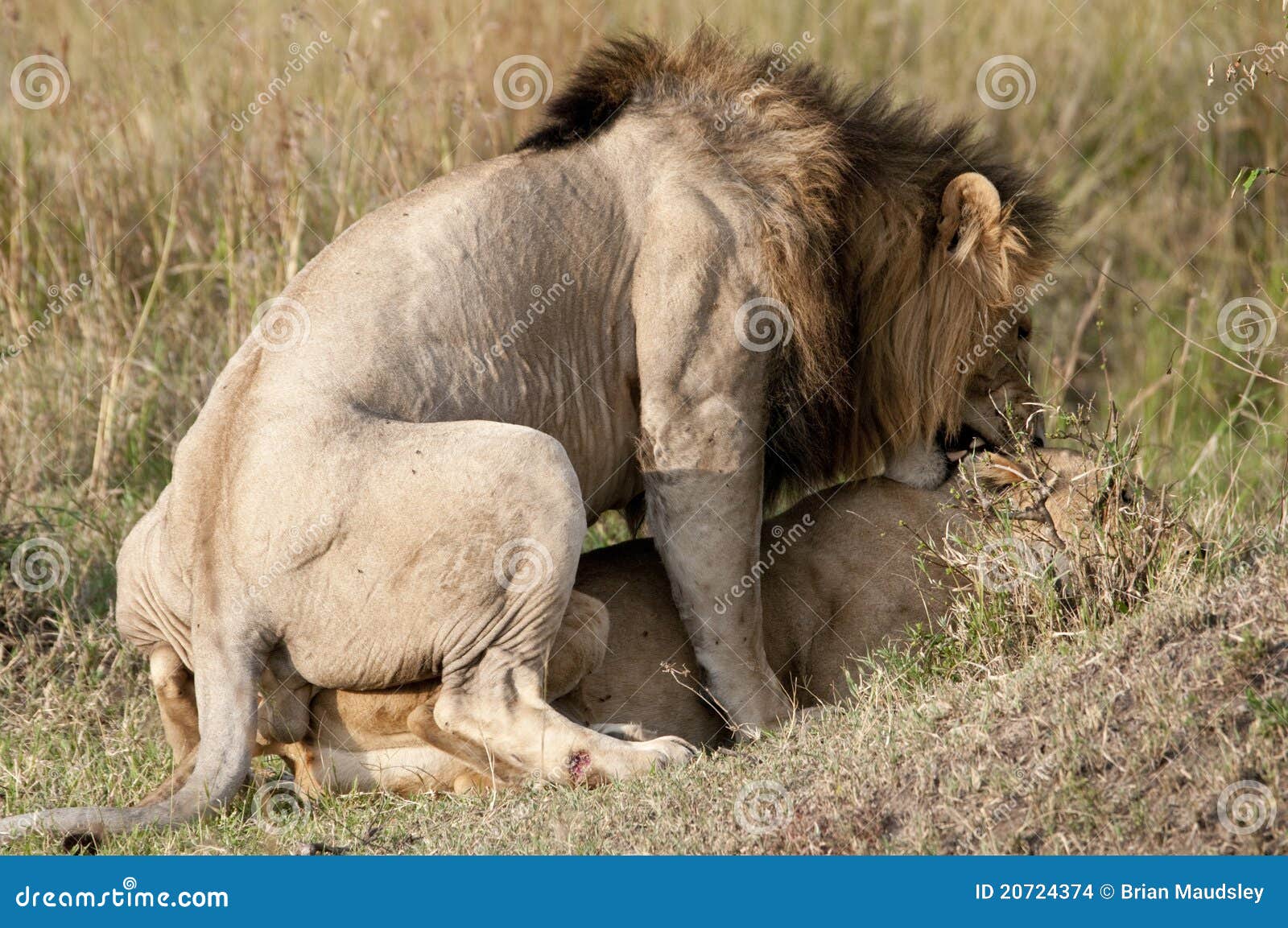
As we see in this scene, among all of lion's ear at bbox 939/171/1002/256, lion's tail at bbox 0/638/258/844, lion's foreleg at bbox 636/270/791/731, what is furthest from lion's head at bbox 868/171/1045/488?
lion's tail at bbox 0/638/258/844

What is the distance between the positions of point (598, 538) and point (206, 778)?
2.86m

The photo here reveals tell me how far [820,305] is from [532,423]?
101 centimetres

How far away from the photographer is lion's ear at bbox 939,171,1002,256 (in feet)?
17.4

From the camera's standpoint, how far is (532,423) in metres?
5.07

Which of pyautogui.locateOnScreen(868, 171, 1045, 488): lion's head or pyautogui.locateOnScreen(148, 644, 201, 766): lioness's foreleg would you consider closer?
pyautogui.locateOnScreen(148, 644, 201, 766): lioness's foreleg

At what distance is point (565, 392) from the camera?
5.12 m

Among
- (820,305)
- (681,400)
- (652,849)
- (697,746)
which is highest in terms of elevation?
(820,305)

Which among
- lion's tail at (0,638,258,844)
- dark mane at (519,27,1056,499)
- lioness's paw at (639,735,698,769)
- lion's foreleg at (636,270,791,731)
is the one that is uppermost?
dark mane at (519,27,1056,499)

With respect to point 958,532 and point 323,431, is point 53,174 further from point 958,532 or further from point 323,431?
point 958,532

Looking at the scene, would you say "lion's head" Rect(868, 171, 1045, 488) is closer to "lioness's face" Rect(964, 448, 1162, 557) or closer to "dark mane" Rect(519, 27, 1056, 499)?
"dark mane" Rect(519, 27, 1056, 499)

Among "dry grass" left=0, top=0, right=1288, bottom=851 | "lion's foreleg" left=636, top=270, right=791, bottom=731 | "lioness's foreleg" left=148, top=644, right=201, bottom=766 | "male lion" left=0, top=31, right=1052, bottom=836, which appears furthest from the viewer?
"lion's foreleg" left=636, top=270, right=791, bottom=731

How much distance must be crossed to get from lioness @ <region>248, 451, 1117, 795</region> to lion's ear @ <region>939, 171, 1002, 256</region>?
77cm

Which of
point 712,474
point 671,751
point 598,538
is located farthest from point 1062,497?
point 598,538

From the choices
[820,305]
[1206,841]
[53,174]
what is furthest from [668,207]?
[53,174]
